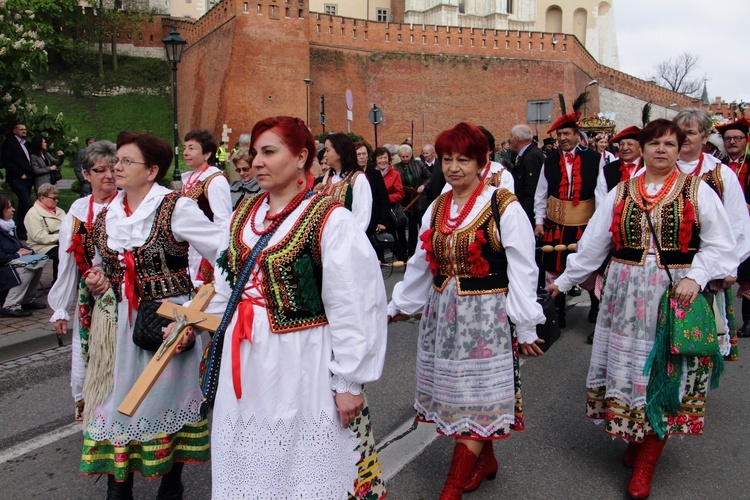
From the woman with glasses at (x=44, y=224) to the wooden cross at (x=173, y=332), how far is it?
6.44 metres

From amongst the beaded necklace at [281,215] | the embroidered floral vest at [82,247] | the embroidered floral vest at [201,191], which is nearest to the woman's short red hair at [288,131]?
the beaded necklace at [281,215]

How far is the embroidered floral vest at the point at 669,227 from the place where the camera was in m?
3.81

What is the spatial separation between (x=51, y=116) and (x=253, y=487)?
12.7 metres

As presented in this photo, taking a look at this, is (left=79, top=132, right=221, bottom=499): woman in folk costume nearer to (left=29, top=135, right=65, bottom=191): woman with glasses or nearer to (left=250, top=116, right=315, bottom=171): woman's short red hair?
(left=250, top=116, right=315, bottom=171): woman's short red hair

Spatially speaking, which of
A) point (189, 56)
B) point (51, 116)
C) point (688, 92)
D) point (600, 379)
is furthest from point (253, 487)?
point (688, 92)

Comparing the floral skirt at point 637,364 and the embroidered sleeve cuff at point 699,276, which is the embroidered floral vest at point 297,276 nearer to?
the floral skirt at point 637,364

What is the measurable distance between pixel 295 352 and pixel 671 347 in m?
2.15

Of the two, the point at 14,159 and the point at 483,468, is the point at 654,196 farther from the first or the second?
the point at 14,159

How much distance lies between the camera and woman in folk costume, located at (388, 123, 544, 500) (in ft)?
11.6

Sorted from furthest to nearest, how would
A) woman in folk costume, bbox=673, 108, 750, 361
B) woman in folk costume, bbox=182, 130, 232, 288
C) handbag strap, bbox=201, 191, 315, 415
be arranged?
woman in folk costume, bbox=182, 130, 232, 288 → woman in folk costume, bbox=673, 108, 750, 361 → handbag strap, bbox=201, 191, 315, 415

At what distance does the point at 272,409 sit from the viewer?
2.62 metres

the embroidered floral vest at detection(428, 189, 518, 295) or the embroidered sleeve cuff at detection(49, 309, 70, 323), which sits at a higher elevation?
the embroidered floral vest at detection(428, 189, 518, 295)

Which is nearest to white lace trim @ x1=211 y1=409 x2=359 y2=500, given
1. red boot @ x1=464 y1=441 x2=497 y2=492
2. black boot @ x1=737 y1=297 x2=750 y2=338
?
red boot @ x1=464 y1=441 x2=497 y2=492

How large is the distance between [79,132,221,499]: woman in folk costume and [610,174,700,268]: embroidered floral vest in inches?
90.1
